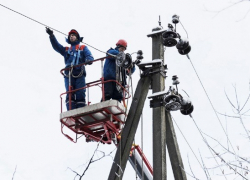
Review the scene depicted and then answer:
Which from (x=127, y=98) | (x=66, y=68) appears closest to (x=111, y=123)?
(x=127, y=98)

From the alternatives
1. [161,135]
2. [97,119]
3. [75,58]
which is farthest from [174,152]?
[75,58]

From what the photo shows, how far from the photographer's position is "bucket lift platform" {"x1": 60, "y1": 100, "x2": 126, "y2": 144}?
31.1ft

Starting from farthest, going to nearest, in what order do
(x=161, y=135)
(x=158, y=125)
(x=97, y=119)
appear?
(x=97, y=119), (x=158, y=125), (x=161, y=135)

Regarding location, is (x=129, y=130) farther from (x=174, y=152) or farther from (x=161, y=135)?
(x=174, y=152)

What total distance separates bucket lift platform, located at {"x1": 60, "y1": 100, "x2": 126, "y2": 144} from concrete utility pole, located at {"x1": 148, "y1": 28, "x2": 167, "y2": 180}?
1.22 m

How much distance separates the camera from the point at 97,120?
9.83 metres

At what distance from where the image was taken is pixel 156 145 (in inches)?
311

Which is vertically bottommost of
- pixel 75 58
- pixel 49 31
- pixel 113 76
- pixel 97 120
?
pixel 97 120

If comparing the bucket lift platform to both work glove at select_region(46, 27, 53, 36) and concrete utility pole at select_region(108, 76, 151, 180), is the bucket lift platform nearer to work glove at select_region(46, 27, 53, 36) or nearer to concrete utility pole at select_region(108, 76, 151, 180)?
concrete utility pole at select_region(108, 76, 151, 180)

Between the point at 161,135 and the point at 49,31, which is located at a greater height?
the point at 49,31

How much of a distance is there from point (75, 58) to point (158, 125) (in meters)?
2.87

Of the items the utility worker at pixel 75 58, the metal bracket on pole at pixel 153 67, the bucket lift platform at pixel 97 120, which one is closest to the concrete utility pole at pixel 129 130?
the metal bracket on pole at pixel 153 67

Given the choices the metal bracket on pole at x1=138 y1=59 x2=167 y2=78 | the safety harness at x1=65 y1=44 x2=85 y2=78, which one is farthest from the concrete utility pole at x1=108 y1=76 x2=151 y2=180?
the safety harness at x1=65 y1=44 x2=85 y2=78

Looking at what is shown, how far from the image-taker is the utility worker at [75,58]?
10.1 metres
